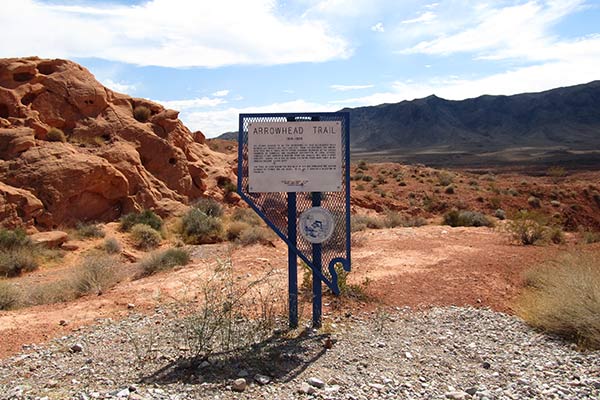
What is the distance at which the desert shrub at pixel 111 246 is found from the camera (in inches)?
487

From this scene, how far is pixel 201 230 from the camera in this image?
45.6 feet

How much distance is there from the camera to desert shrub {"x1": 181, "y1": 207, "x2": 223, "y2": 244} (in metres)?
13.8

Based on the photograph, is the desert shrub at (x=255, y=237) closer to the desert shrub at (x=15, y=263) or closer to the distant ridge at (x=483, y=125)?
the desert shrub at (x=15, y=263)

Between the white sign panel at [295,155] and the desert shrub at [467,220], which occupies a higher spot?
the white sign panel at [295,155]

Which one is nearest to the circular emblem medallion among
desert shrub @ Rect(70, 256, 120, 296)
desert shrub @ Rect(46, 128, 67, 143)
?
desert shrub @ Rect(70, 256, 120, 296)

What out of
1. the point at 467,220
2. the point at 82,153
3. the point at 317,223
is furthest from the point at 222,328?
the point at 467,220

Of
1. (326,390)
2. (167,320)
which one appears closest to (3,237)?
(167,320)

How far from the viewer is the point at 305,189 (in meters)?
5.55

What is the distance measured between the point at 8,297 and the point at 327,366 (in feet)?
17.4

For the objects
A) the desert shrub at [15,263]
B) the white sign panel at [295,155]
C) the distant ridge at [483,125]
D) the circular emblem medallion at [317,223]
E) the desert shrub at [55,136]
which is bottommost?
the desert shrub at [15,263]

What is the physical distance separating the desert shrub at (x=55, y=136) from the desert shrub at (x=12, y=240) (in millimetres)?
4523

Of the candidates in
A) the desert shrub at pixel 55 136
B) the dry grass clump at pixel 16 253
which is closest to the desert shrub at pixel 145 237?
the dry grass clump at pixel 16 253

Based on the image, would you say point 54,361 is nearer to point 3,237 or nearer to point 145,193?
point 3,237

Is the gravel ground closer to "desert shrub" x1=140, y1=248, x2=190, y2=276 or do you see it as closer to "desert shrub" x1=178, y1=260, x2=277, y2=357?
"desert shrub" x1=178, y1=260, x2=277, y2=357
